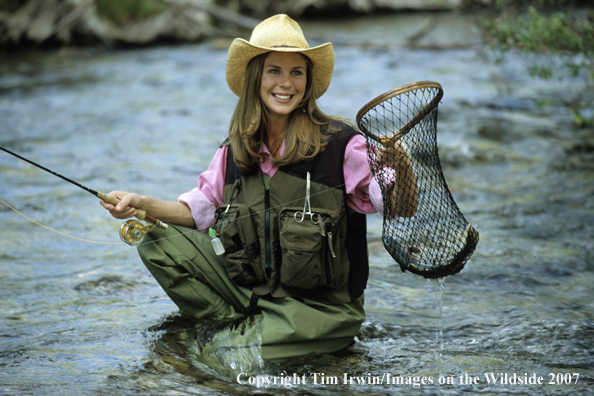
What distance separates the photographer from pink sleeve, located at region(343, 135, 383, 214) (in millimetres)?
2865

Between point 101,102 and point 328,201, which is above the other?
point 101,102

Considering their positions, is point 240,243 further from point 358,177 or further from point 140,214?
point 358,177

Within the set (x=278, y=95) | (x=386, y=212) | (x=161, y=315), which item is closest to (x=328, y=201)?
(x=386, y=212)

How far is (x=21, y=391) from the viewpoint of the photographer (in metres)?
2.51

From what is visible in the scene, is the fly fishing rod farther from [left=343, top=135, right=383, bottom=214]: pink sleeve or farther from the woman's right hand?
[left=343, top=135, right=383, bottom=214]: pink sleeve

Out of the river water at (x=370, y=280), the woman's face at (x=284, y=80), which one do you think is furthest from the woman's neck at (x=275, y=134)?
the river water at (x=370, y=280)

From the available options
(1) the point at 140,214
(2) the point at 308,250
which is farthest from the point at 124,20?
(2) the point at 308,250

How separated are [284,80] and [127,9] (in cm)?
1370

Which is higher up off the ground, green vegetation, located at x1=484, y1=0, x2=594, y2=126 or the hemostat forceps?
green vegetation, located at x1=484, y1=0, x2=594, y2=126

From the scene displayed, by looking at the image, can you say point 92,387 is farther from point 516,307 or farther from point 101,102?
point 101,102

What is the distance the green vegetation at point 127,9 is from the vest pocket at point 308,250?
1389 cm

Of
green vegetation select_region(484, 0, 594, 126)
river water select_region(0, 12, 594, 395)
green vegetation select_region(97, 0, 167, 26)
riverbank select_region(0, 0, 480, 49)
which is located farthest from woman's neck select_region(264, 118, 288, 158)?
green vegetation select_region(97, 0, 167, 26)

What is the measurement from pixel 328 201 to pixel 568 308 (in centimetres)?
167
